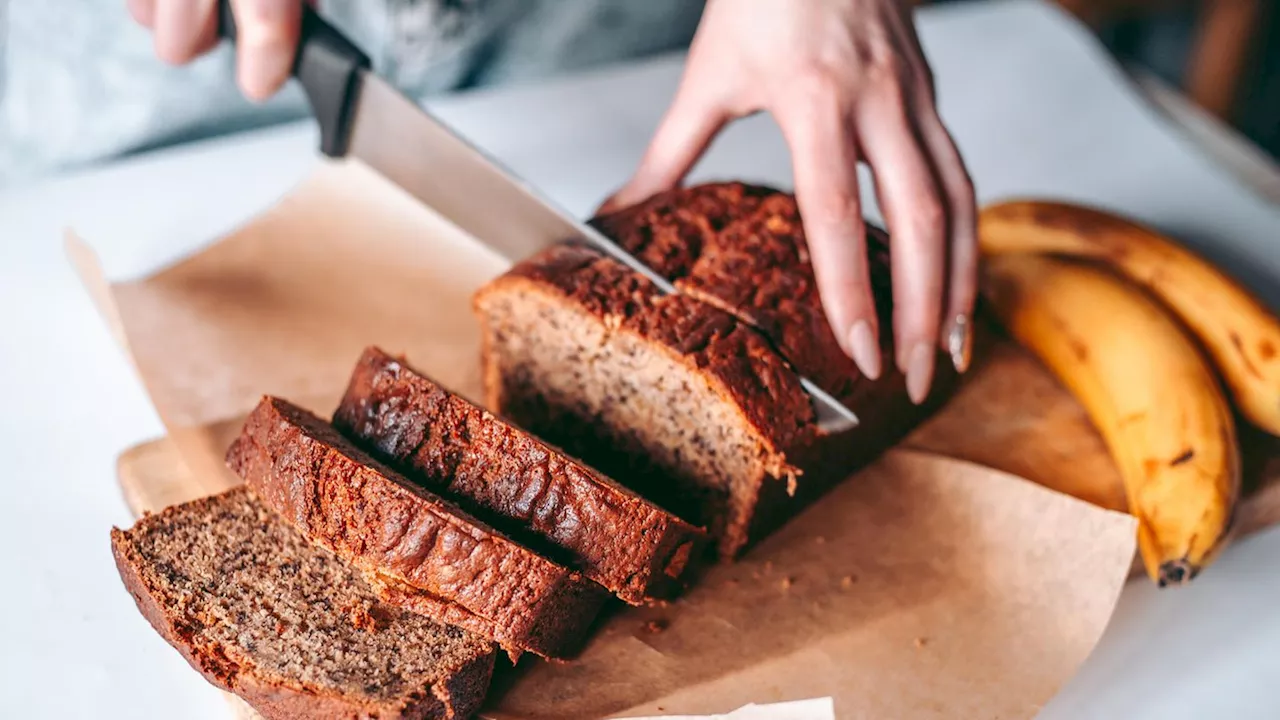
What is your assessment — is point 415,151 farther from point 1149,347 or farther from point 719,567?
point 1149,347

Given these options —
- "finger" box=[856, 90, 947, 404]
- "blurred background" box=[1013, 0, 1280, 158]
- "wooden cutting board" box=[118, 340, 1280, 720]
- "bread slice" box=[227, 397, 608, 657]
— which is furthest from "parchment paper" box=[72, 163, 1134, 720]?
"blurred background" box=[1013, 0, 1280, 158]

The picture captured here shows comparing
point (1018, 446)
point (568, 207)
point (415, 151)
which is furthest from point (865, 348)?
point (568, 207)

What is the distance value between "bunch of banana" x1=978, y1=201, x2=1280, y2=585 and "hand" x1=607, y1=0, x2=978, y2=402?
1.16 feet

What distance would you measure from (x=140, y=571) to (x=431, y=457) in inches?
19.8

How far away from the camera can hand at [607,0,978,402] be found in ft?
7.31

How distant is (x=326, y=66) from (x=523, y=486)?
3.63 feet

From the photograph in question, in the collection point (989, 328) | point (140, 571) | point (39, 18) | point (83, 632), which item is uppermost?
point (39, 18)

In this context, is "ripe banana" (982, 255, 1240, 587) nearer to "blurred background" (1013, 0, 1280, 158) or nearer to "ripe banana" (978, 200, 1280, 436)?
"ripe banana" (978, 200, 1280, 436)

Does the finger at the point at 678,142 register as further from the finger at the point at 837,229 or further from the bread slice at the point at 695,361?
the finger at the point at 837,229

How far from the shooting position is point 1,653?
2.02 metres

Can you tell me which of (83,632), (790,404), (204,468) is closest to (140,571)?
(83,632)

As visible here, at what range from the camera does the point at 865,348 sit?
7.30 ft

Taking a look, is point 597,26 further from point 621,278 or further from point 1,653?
point 1,653

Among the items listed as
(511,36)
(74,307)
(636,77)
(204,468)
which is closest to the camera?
(204,468)
